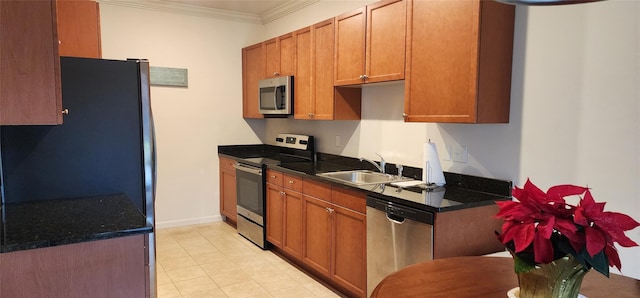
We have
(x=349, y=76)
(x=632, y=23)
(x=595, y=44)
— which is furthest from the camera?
(x=349, y=76)

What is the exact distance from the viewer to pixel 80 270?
1697 mm

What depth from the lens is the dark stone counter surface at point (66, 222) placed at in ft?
5.34

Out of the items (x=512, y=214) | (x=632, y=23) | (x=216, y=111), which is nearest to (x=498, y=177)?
(x=632, y=23)

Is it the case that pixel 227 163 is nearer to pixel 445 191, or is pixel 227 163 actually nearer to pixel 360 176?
pixel 360 176

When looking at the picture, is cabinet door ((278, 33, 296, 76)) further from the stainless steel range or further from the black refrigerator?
the black refrigerator

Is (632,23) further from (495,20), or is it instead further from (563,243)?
(563,243)

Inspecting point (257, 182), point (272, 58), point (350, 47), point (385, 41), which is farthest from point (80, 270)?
point (272, 58)

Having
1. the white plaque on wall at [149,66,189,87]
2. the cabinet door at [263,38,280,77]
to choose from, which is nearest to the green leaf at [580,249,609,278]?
the cabinet door at [263,38,280,77]

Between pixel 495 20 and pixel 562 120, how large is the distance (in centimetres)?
67

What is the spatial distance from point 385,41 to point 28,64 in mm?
2109

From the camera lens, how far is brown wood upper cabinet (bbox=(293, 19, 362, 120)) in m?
3.59

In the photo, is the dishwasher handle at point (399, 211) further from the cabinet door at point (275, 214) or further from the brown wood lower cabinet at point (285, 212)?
the cabinet door at point (275, 214)

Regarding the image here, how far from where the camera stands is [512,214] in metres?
1.04

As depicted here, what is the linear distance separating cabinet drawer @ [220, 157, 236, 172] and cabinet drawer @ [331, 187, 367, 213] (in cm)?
204
